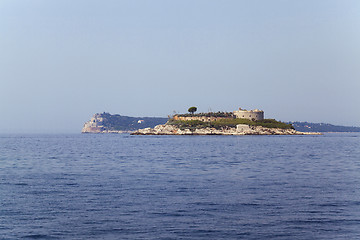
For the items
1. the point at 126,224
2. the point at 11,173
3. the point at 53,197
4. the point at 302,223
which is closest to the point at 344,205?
the point at 302,223

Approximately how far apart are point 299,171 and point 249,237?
26076 millimetres

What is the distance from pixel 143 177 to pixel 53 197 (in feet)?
36.7

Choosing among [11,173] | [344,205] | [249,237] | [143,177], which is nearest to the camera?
[249,237]

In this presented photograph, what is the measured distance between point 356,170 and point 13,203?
32343 mm

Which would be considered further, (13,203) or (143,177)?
(143,177)

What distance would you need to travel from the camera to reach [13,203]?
84.2ft

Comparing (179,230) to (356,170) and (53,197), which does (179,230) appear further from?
(356,170)

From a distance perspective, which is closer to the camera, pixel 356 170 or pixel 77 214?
pixel 77 214

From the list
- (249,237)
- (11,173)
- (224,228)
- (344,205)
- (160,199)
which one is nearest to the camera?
(249,237)

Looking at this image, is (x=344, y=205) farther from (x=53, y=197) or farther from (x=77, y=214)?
(x=53, y=197)

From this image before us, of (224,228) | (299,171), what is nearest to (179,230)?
(224,228)

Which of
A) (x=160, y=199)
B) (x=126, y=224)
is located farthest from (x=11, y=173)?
(x=126, y=224)

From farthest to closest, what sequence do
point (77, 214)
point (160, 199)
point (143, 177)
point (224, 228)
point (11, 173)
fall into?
point (11, 173) → point (143, 177) → point (160, 199) → point (77, 214) → point (224, 228)

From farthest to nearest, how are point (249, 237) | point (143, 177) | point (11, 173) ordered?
1. point (11, 173)
2. point (143, 177)
3. point (249, 237)
